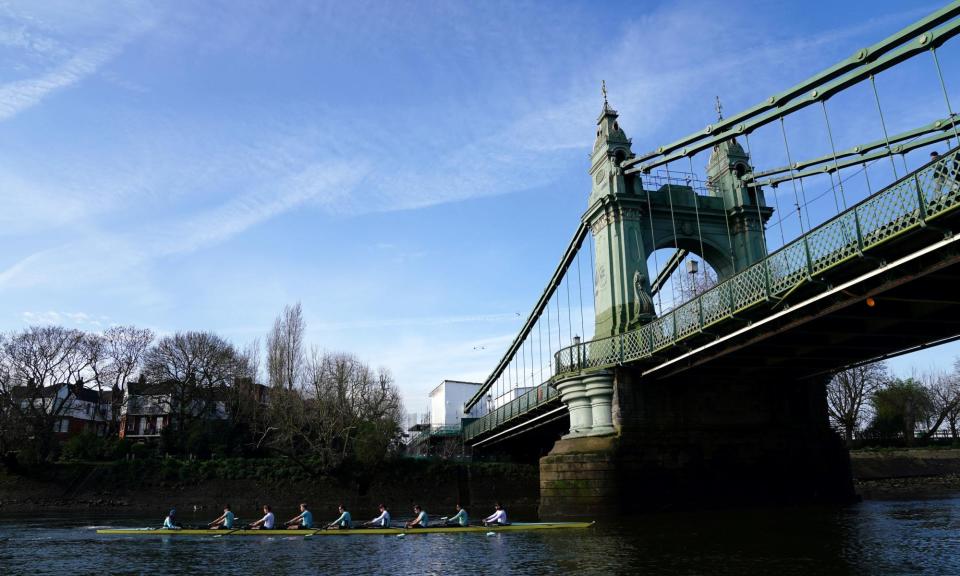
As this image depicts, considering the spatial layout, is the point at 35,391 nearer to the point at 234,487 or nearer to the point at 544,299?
the point at 234,487

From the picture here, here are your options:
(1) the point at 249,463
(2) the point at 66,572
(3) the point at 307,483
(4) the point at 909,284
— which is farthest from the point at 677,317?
(1) the point at 249,463

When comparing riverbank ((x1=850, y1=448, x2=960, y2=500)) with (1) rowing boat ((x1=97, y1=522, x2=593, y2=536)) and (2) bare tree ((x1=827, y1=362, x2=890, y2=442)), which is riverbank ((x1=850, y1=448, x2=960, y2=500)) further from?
(1) rowing boat ((x1=97, y1=522, x2=593, y2=536))

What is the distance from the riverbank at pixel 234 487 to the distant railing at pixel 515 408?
3692 millimetres

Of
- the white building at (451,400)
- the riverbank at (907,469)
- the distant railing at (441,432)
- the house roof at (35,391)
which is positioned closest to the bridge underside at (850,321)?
the riverbank at (907,469)

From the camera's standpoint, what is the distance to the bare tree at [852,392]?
52656 mm

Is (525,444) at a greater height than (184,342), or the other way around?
(184,342)

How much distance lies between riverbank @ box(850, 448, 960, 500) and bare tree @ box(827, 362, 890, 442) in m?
4.63

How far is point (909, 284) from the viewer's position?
14.6m

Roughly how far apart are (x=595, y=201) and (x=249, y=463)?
28.6 meters

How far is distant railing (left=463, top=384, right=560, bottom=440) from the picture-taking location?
31109 millimetres

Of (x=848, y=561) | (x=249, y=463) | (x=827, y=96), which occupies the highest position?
(x=827, y=96)

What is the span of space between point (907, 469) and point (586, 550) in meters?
41.1

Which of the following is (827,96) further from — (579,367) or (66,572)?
(66,572)

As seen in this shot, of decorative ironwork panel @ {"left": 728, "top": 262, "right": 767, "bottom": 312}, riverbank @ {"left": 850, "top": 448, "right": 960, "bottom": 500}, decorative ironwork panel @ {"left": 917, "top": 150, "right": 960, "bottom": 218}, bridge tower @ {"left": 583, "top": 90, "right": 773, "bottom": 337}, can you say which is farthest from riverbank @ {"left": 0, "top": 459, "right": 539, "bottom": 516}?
decorative ironwork panel @ {"left": 917, "top": 150, "right": 960, "bottom": 218}
